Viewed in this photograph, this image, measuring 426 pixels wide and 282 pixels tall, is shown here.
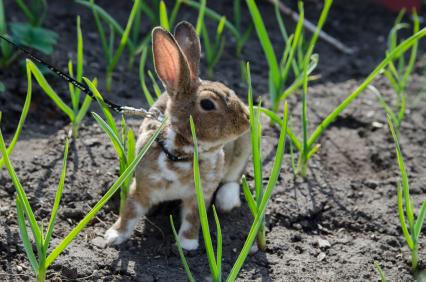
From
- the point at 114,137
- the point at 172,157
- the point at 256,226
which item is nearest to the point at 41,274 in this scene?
the point at 114,137

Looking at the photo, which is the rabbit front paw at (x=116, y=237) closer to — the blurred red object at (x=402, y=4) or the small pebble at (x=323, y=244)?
the small pebble at (x=323, y=244)

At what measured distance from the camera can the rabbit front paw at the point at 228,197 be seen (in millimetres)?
3381

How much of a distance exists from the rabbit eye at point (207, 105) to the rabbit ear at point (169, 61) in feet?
0.33

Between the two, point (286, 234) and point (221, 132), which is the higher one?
point (221, 132)

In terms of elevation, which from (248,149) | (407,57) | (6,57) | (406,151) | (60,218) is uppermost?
(407,57)

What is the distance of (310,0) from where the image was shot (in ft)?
19.1

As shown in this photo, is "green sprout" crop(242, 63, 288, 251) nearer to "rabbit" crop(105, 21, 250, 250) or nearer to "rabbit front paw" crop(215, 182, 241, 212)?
"rabbit" crop(105, 21, 250, 250)

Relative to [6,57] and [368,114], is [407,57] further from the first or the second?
[6,57]

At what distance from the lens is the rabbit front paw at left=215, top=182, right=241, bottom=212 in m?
3.38

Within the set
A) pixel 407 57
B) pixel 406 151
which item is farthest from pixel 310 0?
pixel 406 151

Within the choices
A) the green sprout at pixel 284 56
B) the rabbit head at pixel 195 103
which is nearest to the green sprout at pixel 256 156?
the rabbit head at pixel 195 103

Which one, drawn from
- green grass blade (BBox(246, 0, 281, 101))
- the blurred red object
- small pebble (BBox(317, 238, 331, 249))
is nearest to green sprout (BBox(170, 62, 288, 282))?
small pebble (BBox(317, 238, 331, 249))

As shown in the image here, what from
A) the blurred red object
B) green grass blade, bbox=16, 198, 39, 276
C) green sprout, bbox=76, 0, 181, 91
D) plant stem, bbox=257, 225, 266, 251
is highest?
the blurred red object

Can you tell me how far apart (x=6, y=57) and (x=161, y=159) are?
5.22 feet
